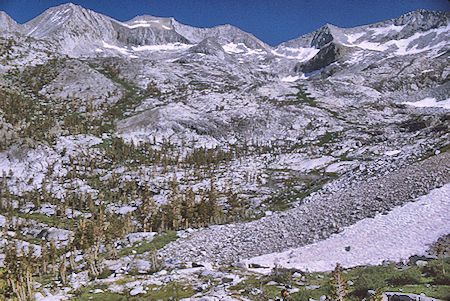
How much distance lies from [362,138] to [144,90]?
9609 cm

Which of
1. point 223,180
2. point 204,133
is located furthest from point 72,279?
point 204,133

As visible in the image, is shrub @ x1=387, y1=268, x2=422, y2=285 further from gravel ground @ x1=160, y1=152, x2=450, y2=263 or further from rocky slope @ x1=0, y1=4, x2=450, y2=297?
gravel ground @ x1=160, y1=152, x2=450, y2=263

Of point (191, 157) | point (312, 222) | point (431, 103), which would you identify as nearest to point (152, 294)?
point (312, 222)

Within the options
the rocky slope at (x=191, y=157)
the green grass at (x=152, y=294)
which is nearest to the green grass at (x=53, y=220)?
the rocky slope at (x=191, y=157)

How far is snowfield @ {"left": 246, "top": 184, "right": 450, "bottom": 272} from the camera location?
20.2m

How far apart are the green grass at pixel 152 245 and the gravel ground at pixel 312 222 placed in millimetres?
1330

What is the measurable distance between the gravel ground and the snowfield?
163 centimetres

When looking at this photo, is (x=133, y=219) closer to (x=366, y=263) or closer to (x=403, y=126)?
(x=366, y=263)

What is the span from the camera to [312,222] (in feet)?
96.0

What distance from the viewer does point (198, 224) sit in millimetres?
41156

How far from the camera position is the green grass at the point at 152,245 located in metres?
30.5

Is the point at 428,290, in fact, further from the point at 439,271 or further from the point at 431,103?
the point at 431,103

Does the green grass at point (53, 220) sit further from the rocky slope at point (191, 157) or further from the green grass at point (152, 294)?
the green grass at point (152, 294)

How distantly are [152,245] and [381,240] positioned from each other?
23.4m
